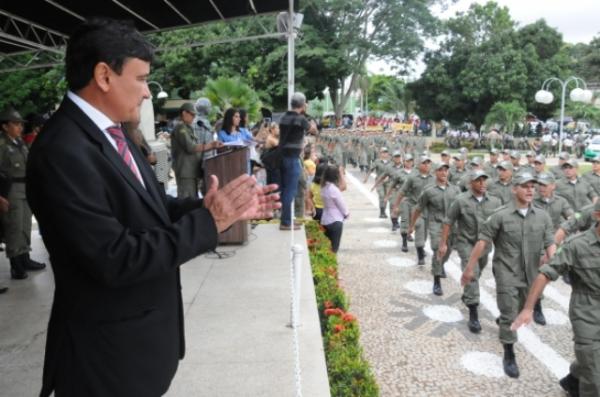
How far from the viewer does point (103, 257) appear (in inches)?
58.5

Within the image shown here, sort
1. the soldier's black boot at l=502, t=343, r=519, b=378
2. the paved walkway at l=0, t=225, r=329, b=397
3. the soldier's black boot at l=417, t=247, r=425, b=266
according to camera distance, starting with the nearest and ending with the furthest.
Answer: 1. the paved walkway at l=0, t=225, r=329, b=397
2. the soldier's black boot at l=502, t=343, r=519, b=378
3. the soldier's black boot at l=417, t=247, r=425, b=266

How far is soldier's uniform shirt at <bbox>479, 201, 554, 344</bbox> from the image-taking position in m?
5.67

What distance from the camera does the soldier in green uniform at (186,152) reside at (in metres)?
6.48

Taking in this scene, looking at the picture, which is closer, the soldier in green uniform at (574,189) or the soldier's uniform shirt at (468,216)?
the soldier's uniform shirt at (468,216)

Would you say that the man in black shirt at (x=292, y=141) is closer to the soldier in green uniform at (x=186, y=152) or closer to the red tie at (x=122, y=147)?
the soldier in green uniform at (x=186, y=152)

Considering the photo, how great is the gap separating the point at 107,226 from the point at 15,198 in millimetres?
5725

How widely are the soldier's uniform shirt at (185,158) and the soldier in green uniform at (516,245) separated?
3425 millimetres

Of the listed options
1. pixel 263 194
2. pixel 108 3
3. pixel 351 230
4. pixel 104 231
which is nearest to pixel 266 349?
pixel 263 194

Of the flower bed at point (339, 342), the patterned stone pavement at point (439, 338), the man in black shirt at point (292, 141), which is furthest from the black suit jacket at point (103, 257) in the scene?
the man in black shirt at point (292, 141)

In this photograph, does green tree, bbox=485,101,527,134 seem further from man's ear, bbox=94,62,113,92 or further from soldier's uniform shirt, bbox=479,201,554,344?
man's ear, bbox=94,62,113,92

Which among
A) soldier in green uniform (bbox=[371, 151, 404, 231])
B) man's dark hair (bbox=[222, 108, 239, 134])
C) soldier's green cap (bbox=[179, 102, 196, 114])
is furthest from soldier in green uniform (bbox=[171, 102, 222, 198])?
soldier in green uniform (bbox=[371, 151, 404, 231])

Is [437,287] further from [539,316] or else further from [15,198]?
[15,198]

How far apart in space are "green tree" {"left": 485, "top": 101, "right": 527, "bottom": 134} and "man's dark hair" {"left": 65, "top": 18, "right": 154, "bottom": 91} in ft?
118

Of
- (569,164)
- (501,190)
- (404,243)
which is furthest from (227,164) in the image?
(569,164)
